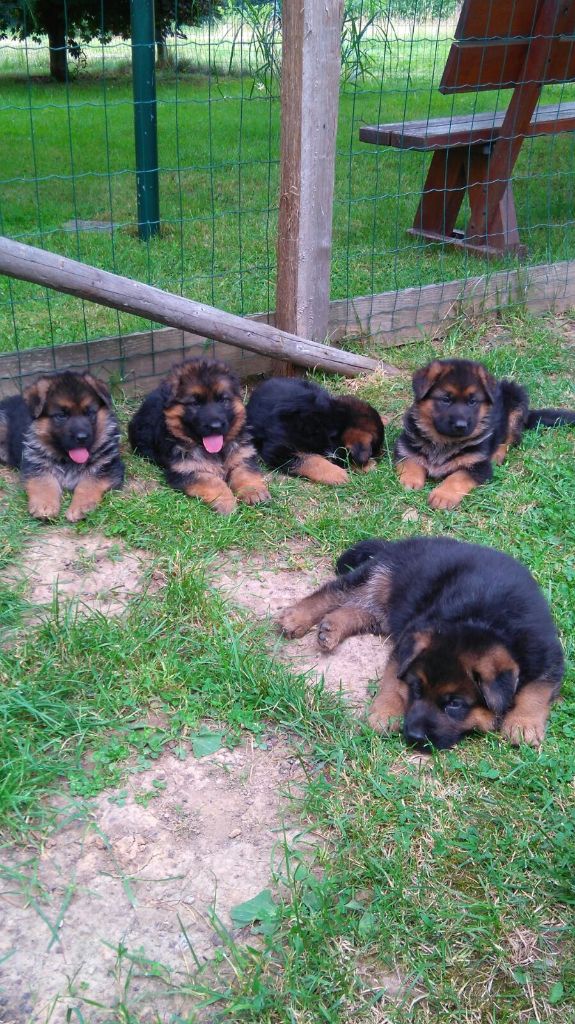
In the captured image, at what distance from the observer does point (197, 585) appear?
3.76m

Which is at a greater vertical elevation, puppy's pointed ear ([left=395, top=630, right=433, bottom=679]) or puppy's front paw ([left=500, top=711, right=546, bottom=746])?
puppy's pointed ear ([left=395, top=630, right=433, bottom=679])

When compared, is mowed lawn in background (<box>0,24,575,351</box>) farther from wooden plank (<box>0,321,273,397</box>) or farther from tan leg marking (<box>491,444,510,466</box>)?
tan leg marking (<box>491,444,510,466</box>)

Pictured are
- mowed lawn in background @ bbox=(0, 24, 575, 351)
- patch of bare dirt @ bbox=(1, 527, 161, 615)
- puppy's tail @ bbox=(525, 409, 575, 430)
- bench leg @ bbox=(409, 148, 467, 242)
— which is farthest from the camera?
bench leg @ bbox=(409, 148, 467, 242)

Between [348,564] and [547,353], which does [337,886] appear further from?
[547,353]

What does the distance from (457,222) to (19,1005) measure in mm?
8797

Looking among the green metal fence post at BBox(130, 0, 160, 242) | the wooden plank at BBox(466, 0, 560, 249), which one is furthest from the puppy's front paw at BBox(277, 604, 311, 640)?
the wooden plank at BBox(466, 0, 560, 249)

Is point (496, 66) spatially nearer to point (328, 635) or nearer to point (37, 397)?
point (37, 397)

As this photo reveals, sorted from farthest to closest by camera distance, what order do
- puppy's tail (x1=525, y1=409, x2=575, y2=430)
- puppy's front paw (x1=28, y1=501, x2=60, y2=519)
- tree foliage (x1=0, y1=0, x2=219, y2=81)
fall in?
tree foliage (x1=0, y1=0, x2=219, y2=81)
puppy's tail (x1=525, y1=409, x2=575, y2=430)
puppy's front paw (x1=28, y1=501, x2=60, y2=519)

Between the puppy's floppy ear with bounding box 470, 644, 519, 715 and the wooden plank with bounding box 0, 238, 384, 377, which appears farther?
the wooden plank with bounding box 0, 238, 384, 377

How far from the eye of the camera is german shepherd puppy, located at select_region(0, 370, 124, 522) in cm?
464

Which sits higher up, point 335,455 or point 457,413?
point 457,413

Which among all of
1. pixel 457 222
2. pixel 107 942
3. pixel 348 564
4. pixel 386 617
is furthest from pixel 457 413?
pixel 457 222

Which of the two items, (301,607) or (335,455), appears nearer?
(301,607)

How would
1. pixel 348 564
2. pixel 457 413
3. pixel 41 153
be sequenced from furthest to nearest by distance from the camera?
pixel 41 153, pixel 457 413, pixel 348 564
